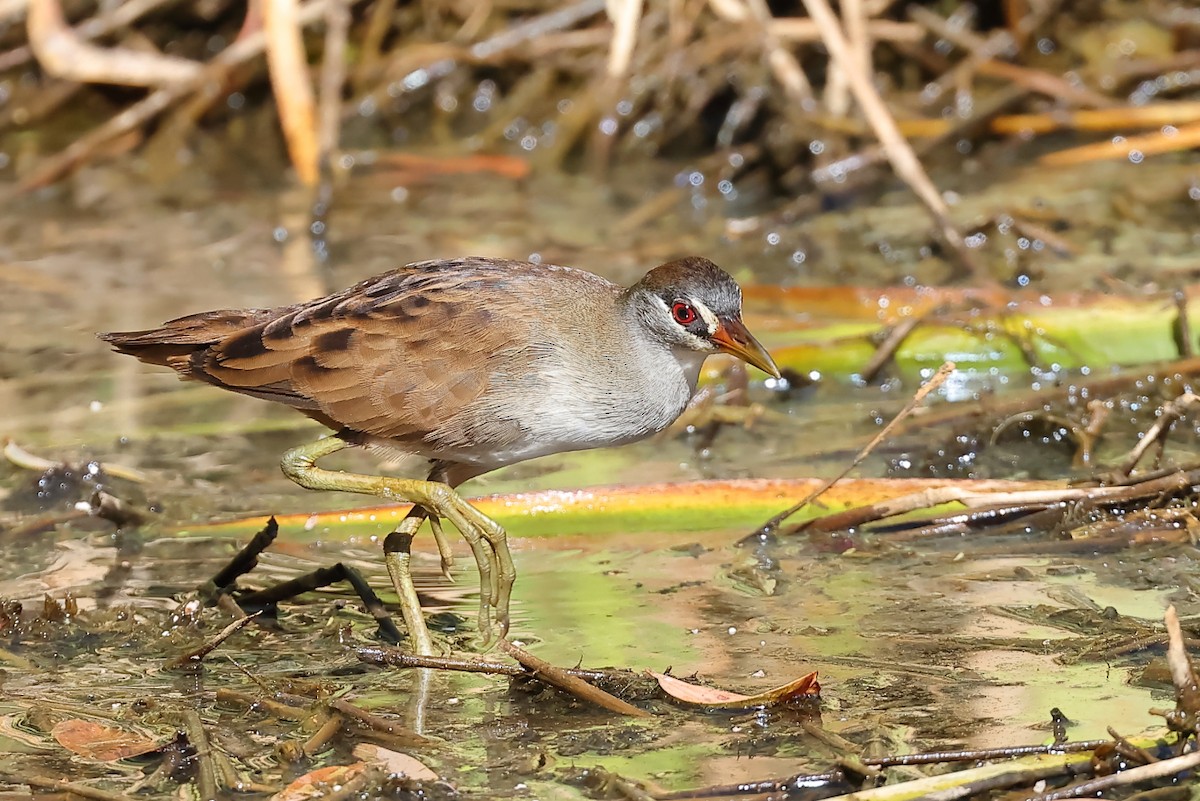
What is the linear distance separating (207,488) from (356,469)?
0.43 meters

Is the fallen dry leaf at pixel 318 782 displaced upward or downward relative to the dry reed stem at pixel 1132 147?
downward

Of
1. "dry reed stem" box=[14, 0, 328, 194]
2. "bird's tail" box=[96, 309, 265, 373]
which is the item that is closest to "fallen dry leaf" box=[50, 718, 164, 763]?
"bird's tail" box=[96, 309, 265, 373]

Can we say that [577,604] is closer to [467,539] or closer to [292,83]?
[467,539]

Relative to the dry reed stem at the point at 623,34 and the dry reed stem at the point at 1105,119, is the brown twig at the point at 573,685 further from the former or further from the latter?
the dry reed stem at the point at 1105,119

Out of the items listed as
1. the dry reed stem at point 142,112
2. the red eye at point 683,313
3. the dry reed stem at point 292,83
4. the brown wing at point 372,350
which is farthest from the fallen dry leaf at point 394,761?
the dry reed stem at point 142,112

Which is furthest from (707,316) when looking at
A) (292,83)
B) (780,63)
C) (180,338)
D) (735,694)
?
(292,83)

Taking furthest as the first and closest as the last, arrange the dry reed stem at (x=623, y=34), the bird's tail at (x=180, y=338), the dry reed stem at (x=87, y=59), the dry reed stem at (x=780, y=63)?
the dry reed stem at (x=87, y=59)
the dry reed stem at (x=623, y=34)
the dry reed stem at (x=780, y=63)
the bird's tail at (x=180, y=338)

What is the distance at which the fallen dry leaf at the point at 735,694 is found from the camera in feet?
9.46

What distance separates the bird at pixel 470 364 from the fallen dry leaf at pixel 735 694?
59cm

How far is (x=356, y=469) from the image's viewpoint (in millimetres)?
4621

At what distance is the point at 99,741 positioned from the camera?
283 cm

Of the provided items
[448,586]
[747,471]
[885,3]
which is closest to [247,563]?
[448,586]

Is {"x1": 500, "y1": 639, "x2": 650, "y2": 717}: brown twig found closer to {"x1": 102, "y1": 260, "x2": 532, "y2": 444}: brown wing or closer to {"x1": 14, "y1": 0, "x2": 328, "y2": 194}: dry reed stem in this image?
{"x1": 102, "y1": 260, "x2": 532, "y2": 444}: brown wing

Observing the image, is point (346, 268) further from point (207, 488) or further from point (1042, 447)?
point (1042, 447)
